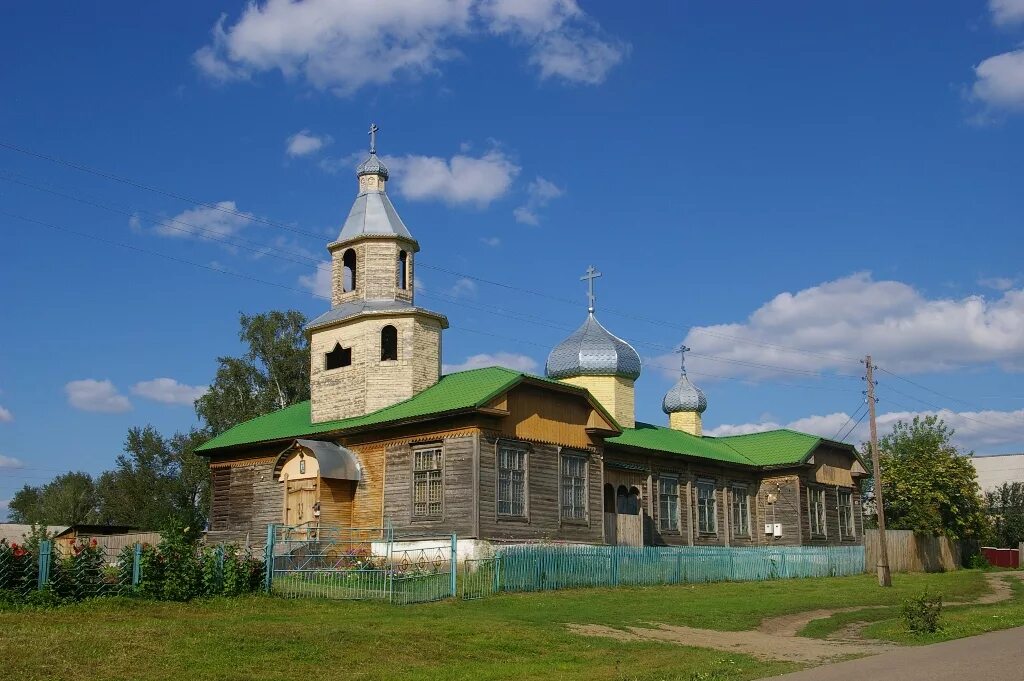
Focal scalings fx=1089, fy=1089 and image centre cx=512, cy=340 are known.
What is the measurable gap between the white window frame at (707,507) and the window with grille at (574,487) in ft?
37.6

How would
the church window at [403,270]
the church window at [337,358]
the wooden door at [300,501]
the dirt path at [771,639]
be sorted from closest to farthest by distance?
the dirt path at [771,639], the wooden door at [300,501], the church window at [337,358], the church window at [403,270]

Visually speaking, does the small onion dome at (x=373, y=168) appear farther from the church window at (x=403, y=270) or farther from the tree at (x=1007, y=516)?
the tree at (x=1007, y=516)

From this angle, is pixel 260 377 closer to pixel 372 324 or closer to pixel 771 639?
pixel 372 324

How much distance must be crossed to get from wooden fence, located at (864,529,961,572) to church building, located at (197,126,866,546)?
3.30 metres

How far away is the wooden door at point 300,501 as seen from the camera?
32.7 m

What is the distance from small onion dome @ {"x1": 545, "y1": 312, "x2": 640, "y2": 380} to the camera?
1772 inches

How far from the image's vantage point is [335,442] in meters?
34.2

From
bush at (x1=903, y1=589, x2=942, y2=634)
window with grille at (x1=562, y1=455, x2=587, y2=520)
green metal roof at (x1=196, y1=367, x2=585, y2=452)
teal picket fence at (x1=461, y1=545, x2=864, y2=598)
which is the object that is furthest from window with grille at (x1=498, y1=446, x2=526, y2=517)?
bush at (x1=903, y1=589, x2=942, y2=634)

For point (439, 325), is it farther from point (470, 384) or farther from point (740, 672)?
point (740, 672)

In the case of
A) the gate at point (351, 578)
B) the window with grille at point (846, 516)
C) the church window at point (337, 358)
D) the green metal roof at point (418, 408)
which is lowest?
the gate at point (351, 578)

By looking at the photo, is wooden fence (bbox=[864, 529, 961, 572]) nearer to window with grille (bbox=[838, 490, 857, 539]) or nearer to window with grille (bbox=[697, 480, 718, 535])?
window with grille (bbox=[838, 490, 857, 539])

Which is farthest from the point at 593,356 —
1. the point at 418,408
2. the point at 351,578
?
the point at 351,578

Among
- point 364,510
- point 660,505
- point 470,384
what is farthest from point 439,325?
point 660,505

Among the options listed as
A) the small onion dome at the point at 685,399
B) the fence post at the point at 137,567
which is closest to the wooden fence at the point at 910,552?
the small onion dome at the point at 685,399
